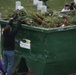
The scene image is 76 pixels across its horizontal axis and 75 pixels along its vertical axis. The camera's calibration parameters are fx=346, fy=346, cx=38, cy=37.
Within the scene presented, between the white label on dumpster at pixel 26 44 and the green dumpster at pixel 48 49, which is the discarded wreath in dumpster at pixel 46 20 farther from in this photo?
the white label on dumpster at pixel 26 44

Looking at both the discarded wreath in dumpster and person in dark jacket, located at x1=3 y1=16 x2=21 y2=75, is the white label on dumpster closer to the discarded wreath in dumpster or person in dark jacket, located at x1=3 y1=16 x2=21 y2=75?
person in dark jacket, located at x1=3 y1=16 x2=21 y2=75

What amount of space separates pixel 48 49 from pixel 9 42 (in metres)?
1.05

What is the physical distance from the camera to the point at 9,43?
26.6ft

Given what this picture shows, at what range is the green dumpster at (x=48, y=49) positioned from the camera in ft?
24.9

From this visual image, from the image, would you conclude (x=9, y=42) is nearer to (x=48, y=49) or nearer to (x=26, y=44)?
(x=26, y=44)

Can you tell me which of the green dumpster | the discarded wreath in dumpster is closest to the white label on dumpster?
A: the green dumpster

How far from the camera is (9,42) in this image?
8.10m

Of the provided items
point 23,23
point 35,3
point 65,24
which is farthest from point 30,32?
point 35,3

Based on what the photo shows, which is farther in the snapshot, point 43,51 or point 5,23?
point 5,23

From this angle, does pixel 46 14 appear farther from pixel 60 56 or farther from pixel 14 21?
pixel 60 56

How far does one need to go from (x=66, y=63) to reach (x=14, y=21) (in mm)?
1611

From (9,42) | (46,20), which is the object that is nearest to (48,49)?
(46,20)

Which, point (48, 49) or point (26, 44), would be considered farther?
point (26, 44)

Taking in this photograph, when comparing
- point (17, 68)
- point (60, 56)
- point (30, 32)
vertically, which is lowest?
point (17, 68)
